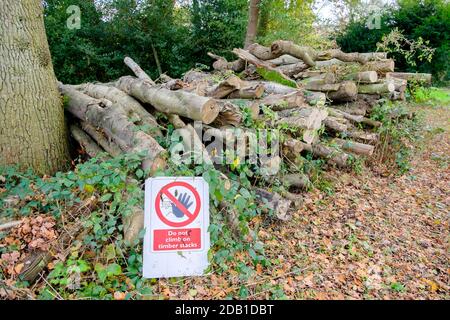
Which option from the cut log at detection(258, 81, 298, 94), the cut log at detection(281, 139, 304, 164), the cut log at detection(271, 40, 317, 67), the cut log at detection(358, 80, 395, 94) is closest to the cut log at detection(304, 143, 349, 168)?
the cut log at detection(281, 139, 304, 164)

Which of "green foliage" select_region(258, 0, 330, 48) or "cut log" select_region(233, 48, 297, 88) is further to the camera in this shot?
"green foliage" select_region(258, 0, 330, 48)

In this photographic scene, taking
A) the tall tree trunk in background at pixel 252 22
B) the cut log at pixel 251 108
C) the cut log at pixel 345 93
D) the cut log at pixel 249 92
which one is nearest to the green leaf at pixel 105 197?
the cut log at pixel 251 108

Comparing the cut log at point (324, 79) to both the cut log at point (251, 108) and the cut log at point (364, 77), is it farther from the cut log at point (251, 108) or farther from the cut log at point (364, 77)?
the cut log at point (251, 108)

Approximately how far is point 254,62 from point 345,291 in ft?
16.0

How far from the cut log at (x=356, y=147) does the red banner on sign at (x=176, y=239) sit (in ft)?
10.5

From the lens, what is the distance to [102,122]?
400 cm

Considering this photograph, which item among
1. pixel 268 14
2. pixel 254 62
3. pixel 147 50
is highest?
pixel 268 14

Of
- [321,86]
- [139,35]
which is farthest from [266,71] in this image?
[139,35]

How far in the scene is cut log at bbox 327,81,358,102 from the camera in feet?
19.3

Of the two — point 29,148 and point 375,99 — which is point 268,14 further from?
point 29,148

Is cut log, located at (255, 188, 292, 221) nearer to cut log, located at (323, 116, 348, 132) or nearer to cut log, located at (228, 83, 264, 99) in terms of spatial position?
cut log, located at (228, 83, 264, 99)

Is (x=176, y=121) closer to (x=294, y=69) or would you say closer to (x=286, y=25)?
(x=294, y=69)

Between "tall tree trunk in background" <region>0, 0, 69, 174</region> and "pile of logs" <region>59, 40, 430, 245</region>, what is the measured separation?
1.55 feet
